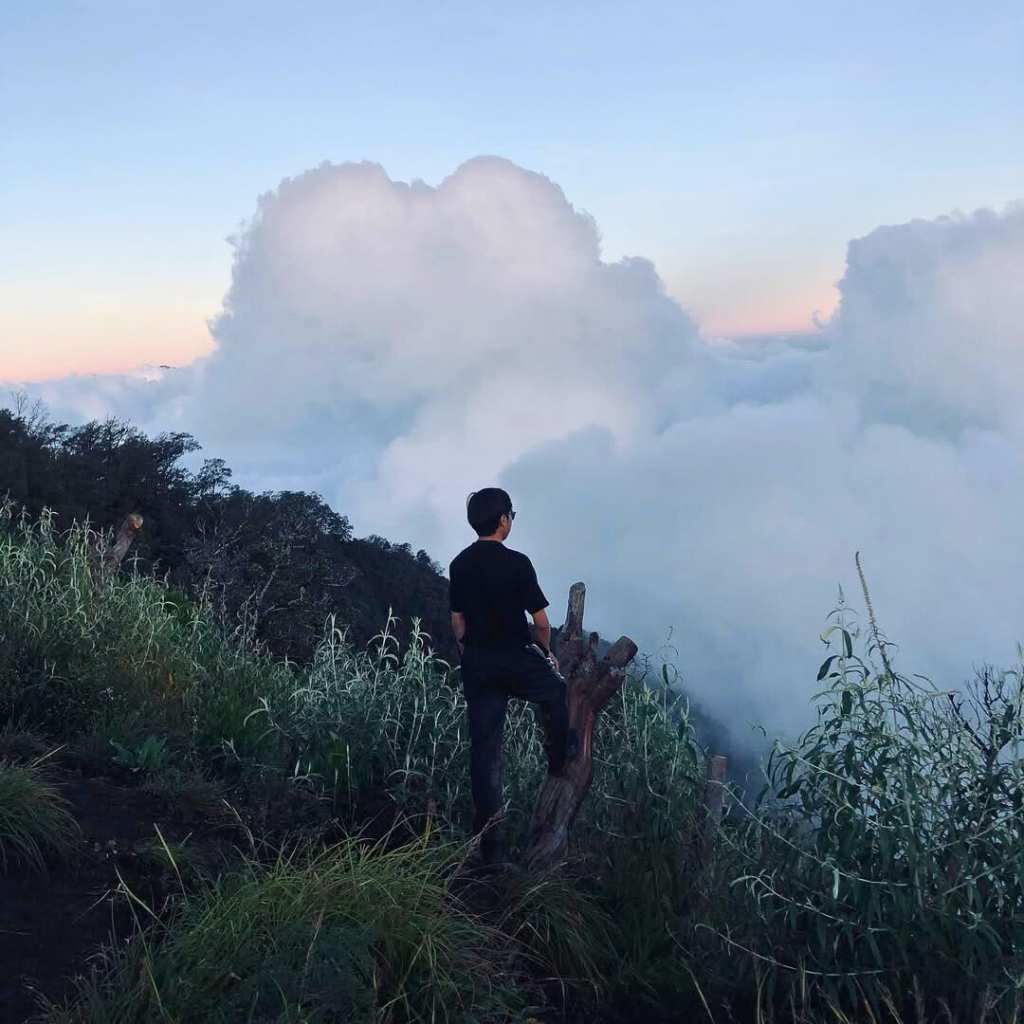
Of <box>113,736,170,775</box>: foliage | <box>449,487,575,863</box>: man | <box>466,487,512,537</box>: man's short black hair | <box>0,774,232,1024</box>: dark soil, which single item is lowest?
<box>0,774,232,1024</box>: dark soil

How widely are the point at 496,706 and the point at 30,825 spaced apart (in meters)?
2.08

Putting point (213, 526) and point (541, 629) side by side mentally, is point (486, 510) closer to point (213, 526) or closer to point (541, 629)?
point (541, 629)

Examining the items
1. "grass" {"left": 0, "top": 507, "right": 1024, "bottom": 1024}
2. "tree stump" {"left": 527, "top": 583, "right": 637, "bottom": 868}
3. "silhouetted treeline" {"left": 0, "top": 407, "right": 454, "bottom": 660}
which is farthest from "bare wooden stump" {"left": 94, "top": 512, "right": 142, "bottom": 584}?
"tree stump" {"left": 527, "top": 583, "right": 637, "bottom": 868}

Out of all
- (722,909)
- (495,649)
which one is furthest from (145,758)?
(722,909)

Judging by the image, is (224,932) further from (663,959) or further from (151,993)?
(663,959)

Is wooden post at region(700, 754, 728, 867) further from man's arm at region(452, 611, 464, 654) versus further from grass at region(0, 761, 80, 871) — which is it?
grass at region(0, 761, 80, 871)

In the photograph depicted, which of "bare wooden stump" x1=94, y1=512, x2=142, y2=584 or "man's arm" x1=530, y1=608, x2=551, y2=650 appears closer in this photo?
"man's arm" x1=530, y1=608, x2=551, y2=650

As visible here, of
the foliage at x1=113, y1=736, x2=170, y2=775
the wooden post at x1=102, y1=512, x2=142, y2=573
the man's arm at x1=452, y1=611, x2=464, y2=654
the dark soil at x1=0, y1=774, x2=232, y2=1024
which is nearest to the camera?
the dark soil at x1=0, y1=774, x2=232, y2=1024

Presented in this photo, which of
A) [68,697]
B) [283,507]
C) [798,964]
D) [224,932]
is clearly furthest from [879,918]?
[283,507]

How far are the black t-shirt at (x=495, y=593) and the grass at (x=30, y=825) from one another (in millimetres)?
1933

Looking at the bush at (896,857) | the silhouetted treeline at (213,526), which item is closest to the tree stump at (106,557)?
the silhouetted treeline at (213,526)

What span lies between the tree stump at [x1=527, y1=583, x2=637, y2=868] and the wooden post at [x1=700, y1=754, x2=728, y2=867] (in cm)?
59

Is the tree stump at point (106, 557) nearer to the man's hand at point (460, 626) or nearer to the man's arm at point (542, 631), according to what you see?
the man's hand at point (460, 626)

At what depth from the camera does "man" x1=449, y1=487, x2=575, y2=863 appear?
552 cm
